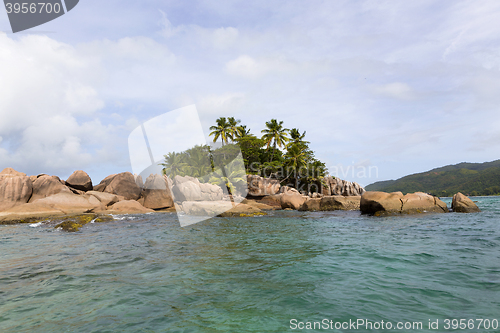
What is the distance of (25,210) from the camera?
1827 cm

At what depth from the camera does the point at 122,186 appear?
2777cm

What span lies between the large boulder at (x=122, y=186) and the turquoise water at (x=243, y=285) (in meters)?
20.1

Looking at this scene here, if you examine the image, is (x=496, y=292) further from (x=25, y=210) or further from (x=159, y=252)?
(x=25, y=210)

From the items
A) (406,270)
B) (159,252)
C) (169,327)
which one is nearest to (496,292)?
(406,270)

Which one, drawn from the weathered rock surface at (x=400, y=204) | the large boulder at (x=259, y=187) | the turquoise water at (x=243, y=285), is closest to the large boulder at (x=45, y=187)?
the turquoise water at (x=243, y=285)

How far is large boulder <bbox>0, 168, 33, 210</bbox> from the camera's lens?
66.5ft

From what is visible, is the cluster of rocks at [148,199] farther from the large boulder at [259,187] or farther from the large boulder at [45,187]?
A: the large boulder at [259,187]

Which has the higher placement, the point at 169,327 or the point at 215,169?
the point at 215,169

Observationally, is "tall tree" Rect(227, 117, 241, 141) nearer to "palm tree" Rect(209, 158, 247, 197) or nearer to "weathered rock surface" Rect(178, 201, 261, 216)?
"palm tree" Rect(209, 158, 247, 197)

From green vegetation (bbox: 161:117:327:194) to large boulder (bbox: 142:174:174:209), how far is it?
10642 millimetres

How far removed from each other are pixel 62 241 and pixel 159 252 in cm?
463

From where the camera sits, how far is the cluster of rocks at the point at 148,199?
58.5 feet

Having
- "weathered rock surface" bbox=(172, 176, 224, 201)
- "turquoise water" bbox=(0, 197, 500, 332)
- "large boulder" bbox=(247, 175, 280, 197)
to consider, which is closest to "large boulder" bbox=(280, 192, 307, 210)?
"weathered rock surface" bbox=(172, 176, 224, 201)

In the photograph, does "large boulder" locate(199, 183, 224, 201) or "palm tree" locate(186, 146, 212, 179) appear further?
"palm tree" locate(186, 146, 212, 179)
